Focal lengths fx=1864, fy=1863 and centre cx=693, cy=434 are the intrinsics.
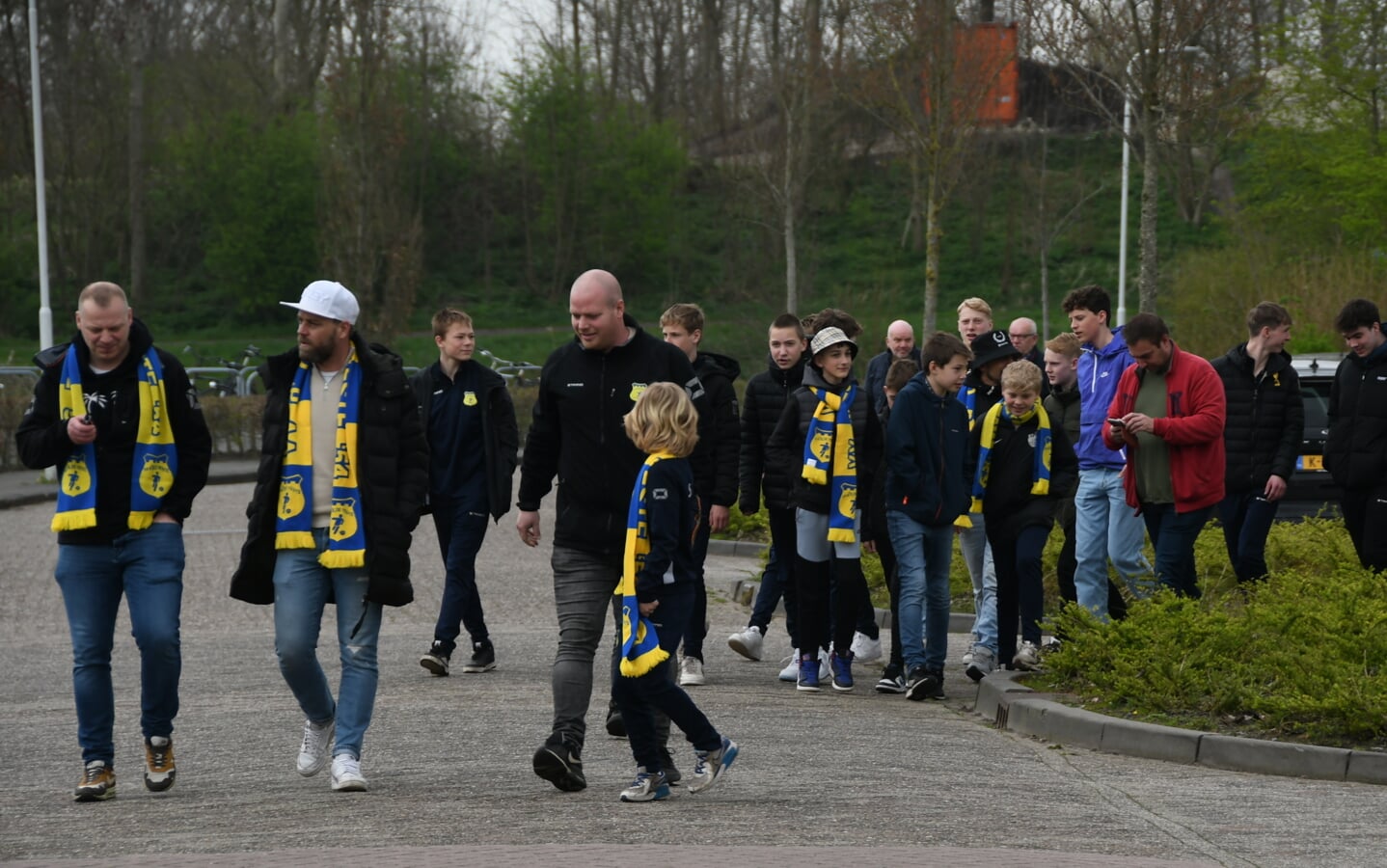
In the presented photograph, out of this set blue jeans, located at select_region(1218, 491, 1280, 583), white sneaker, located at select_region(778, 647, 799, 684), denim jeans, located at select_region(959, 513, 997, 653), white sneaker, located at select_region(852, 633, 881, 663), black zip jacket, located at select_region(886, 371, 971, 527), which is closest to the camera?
black zip jacket, located at select_region(886, 371, 971, 527)

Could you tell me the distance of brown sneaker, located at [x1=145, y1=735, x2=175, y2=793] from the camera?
22.5ft

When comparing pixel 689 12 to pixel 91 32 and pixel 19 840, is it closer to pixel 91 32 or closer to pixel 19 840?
pixel 91 32

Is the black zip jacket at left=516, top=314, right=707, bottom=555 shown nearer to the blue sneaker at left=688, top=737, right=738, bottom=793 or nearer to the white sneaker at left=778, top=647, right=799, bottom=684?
the blue sneaker at left=688, top=737, right=738, bottom=793

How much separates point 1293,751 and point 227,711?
4.92 metres

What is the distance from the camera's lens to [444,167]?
62.3 metres

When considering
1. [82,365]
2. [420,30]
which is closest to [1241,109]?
[82,365]

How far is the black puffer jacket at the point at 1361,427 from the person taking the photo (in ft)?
33.1

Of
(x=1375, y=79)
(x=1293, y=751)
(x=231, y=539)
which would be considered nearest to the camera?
(x=1293, y=751)

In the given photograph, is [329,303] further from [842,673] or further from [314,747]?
[842,673]

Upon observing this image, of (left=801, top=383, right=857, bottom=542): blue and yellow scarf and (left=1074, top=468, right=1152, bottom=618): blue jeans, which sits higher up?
(left=801, top=383, right=857, bottom=542): blue and yellow scarf

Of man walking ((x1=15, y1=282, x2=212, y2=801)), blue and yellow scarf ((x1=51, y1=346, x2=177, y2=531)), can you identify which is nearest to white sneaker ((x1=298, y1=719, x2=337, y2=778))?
man walking ((x1=15, y1=282, x2=212, y2=801))

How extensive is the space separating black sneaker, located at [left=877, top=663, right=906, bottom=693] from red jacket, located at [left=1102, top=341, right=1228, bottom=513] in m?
1.52

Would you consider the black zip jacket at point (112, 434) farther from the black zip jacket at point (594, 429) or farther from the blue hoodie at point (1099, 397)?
the blue hoodie at point (1099, 397)

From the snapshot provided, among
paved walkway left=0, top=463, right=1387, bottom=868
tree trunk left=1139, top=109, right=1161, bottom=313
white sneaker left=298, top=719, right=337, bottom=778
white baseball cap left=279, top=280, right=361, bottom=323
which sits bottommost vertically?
paved walkway left=0, top=463, right=1387, bottom=868
